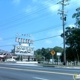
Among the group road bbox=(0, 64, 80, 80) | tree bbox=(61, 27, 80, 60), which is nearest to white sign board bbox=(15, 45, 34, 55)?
tree bbox=(61, 27, 80, 60)

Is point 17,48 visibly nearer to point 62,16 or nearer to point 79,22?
point 79,22

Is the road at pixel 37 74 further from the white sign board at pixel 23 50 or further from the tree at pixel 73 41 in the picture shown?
the white sign board at pixel 23 50

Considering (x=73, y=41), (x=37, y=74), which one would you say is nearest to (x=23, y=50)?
(x=73, y=41)

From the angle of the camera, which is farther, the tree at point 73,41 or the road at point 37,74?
the tree at point 73,41

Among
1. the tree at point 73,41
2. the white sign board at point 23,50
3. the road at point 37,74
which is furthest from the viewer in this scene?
the white sign board at point 23,50

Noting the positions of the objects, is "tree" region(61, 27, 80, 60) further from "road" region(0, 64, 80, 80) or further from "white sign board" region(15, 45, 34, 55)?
"road" region(0, 64, 80, 80)

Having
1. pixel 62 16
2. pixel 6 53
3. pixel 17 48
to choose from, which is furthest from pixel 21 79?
pixel 6 53

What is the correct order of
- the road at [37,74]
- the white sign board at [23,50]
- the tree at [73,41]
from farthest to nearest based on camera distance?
the white sign board at [23,50], the tree at [73,41], the road at [37,74]

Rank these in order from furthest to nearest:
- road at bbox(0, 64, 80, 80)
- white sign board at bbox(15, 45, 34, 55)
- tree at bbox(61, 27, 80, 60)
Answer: white sign board at bbox(15, 45, 34, 55) < tree at bbox(61, 27, 80, 60) < road at bbox(0, 64, 80, 80)

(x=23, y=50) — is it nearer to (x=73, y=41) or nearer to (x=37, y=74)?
(x=73, y=41)

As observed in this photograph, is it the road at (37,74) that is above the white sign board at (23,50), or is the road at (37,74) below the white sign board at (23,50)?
below

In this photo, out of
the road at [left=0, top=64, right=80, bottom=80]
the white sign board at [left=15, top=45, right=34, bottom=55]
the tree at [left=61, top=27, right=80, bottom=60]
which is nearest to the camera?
the road at [left=0, top=64, right=80, bottom=80]

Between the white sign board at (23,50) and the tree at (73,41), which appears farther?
the white sign board at (23,50)

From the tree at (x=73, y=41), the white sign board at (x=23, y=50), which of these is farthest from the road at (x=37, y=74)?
Result: the white sign board at (x=23, y=50)
